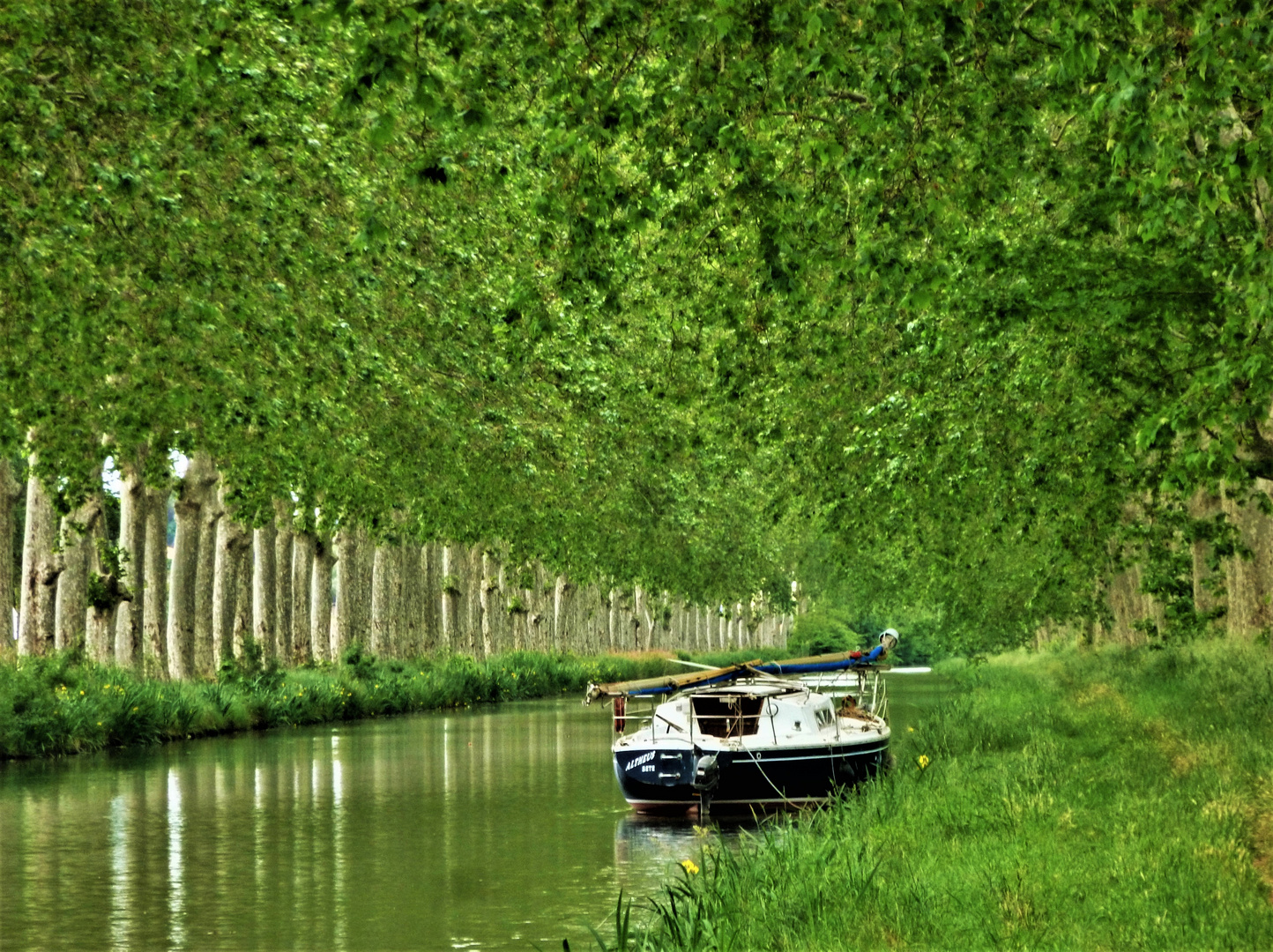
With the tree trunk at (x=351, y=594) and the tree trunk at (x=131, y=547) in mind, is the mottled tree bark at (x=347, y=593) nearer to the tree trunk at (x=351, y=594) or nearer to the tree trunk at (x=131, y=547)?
the tree trunk at (x=351, y=594)

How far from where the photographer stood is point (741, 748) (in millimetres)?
25953

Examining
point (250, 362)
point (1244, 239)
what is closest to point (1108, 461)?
point (1244, 239)

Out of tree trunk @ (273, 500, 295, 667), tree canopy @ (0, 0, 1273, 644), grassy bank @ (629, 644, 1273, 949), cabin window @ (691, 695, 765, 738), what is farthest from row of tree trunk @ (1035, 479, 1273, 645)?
tree trunk @ (273, 500, 295, 667)

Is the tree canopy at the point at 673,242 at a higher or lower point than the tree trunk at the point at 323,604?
higher

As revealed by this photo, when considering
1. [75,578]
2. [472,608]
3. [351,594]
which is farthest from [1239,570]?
[472,608]

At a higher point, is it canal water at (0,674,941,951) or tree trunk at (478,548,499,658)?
tree trunk at (478,548,499,658)

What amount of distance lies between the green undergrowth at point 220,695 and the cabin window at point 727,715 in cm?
1147

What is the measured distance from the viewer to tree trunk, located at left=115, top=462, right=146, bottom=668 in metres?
36.8

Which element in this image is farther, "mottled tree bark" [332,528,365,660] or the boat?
"mottled tree bark" [332,528,365,660]

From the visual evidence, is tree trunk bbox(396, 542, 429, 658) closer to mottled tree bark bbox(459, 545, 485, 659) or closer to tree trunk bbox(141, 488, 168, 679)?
mottled tree bark bbox(459, 545, 485, 659)

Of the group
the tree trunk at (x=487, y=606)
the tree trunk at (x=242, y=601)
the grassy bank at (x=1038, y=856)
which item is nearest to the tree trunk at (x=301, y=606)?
Result: the tree trunk at (x=242, y=601)

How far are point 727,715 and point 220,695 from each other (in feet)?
48.0

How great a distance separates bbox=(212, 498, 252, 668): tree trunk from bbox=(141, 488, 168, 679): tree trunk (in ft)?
6.28

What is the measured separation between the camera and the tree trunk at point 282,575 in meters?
45.9
